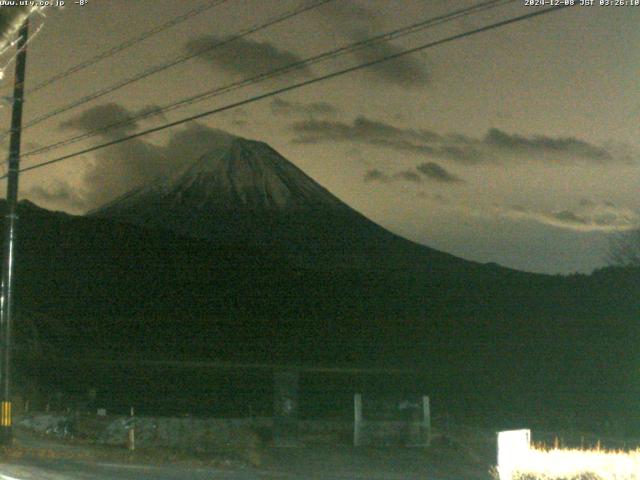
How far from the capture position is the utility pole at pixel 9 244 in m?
17.9

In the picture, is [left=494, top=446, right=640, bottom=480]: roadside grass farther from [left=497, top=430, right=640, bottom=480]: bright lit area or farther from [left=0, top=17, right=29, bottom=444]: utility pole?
[left=0, top=17, right=29, bottom=444]: utility pole

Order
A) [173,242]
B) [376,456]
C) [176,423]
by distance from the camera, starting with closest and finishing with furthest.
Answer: [376,456] → [176,423] → [173,242]

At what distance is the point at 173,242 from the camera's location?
126 metres

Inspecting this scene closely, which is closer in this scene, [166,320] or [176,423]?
[176,423]

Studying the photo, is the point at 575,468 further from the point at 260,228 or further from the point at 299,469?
the point at 260,228

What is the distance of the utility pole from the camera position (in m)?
17.9

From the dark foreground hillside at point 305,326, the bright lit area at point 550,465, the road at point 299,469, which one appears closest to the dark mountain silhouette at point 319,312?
the dark foreground hillside at point 305,326

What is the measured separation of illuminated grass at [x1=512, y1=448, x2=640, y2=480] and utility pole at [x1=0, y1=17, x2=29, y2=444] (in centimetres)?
1082

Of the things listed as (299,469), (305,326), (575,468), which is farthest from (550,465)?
(305,326)

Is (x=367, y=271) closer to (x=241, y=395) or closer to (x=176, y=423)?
(x=241, y=395)

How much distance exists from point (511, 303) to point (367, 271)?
1365 inches

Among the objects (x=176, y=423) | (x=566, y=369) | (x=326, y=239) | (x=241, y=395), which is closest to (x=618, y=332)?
(x=566, y=369)

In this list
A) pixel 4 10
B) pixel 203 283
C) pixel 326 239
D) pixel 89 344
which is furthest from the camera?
pixel 326 239

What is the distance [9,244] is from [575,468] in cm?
1214
